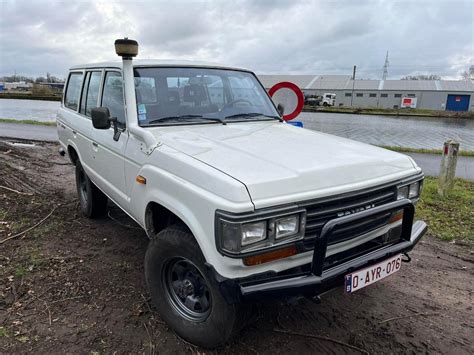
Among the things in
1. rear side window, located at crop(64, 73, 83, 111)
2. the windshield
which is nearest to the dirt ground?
the windshield

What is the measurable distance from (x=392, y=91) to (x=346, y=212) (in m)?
58.8

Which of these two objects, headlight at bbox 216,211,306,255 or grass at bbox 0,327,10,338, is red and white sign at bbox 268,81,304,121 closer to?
headlight at bbox 216,211,306,255

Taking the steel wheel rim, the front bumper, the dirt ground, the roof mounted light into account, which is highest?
the roof mounted light

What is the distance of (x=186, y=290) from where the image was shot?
8.97 ft

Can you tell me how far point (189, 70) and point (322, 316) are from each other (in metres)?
2.62

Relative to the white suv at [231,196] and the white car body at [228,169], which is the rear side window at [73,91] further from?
the white car body at [228,169]

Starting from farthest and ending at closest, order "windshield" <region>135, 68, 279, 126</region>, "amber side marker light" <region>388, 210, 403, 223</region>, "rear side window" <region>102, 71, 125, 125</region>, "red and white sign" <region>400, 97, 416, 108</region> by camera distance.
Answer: "red and white sign" <region>400, 97, 416, 108</region> → "rear side window" <region>102, 71, 125, 125</region> → "windshield" <region>135, 68, 279, 126</region> → "amber side marker light" <region>388, 210, 403, 223</region>

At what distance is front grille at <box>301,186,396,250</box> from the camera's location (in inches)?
89.5

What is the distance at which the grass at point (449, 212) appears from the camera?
4.73 m

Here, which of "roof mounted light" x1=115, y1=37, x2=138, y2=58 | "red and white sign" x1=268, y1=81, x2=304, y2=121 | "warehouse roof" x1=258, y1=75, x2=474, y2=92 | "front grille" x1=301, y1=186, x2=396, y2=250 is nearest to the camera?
"front grille" x1=301, y1=186, x2=396, y2=250

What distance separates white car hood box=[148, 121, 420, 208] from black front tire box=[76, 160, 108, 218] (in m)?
2.02

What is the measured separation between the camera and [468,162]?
9.71 meters

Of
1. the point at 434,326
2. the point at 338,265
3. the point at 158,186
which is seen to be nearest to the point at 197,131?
the point at 158,186

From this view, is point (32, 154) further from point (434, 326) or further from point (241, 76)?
point (434, 326)
